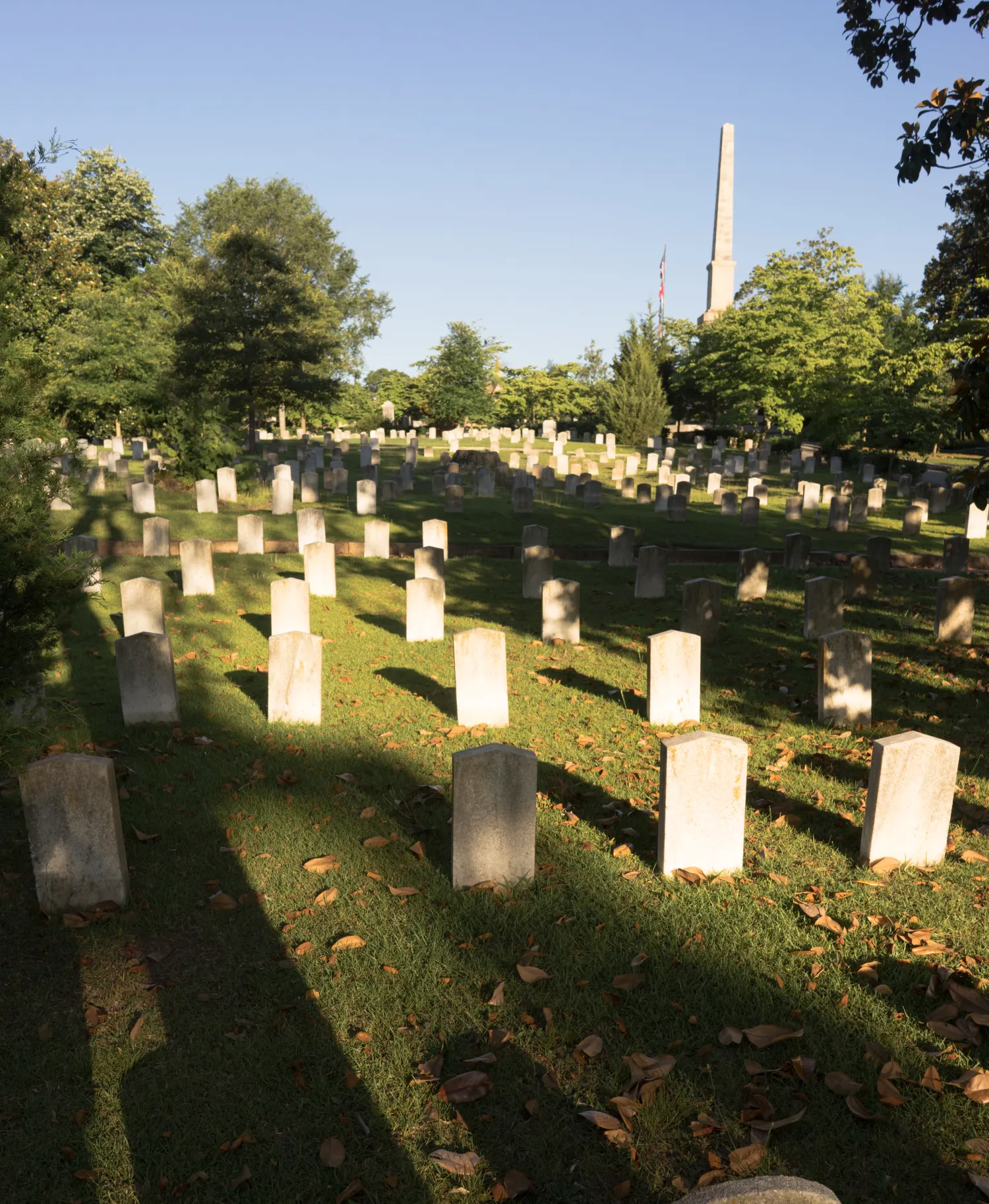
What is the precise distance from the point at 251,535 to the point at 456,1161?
14499mm

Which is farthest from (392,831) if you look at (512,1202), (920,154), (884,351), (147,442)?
(147,442)

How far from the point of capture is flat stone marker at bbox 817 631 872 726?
323 inches

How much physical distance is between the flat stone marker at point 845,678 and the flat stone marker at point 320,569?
25.1ft

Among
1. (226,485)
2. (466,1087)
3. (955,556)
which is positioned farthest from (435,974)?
(226,485)

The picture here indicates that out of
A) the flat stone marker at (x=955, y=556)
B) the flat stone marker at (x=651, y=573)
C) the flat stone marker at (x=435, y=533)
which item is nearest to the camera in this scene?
the flat stone marker at (x=651, y=573)

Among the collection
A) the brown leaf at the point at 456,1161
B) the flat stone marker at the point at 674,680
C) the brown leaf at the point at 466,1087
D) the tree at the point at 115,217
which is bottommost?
the brown leaf at the point at 456,1161

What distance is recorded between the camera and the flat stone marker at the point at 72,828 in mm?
5184

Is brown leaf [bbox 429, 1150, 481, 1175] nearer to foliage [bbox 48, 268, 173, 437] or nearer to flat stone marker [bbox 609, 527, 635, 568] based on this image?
flat stone marker [bbox 609, 527, 635, 568]

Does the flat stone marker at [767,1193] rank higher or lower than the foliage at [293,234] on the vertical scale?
lower

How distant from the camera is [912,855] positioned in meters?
5.79

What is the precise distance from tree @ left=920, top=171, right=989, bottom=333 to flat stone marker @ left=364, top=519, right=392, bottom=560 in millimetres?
10405

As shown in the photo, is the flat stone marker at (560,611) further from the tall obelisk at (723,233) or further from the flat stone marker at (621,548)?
the tall obelisk at (723,233)

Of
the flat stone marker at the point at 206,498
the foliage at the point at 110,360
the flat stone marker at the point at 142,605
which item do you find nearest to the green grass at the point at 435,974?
the flat stone marker at the point at 142,605

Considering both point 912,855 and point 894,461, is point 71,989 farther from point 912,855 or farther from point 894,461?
point 894,461
